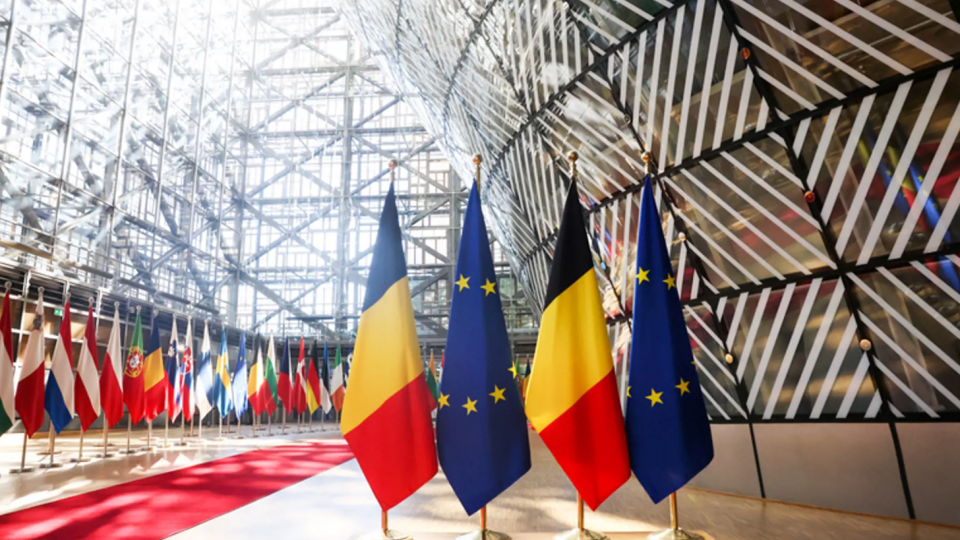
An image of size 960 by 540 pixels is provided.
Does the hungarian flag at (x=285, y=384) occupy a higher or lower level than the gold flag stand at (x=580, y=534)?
higher

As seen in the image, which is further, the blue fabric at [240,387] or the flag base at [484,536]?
the blue fabric at [240,387]

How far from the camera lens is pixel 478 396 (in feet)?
13.6

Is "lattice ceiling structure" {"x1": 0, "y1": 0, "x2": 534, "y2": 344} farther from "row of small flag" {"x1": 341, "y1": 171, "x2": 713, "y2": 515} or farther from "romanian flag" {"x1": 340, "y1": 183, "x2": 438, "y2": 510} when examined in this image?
"row of small flag" {"x1": 341, "y1": 171, "x2": 713, "y2": 515}

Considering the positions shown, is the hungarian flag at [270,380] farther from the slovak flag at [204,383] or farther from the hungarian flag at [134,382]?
the hungarian flag at [134,382]

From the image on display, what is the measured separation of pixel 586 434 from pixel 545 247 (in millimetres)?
7078

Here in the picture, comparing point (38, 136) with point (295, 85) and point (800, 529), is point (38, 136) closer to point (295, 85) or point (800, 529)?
point (295, 85)

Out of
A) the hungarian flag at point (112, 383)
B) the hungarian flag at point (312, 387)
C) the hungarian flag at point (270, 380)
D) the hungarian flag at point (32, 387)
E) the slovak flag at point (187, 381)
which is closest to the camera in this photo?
the hungarian flag at point (32, 387)

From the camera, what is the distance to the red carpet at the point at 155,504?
534cm

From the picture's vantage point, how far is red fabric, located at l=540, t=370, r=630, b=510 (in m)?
4.06

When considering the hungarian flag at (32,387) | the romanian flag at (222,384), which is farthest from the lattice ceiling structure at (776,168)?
the romanian flag at (222,384)

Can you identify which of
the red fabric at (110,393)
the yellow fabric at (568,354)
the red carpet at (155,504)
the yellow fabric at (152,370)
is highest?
the yellow fabric at (152,370)

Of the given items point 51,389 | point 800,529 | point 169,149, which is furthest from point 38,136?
point 800,529

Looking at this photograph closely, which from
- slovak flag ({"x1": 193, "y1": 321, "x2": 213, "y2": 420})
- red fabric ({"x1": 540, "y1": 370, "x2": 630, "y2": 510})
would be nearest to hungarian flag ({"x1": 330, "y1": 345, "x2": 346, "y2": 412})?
slovak flag ({"x1": 193, "y1": 321, "x2": 213, "y2": 420})

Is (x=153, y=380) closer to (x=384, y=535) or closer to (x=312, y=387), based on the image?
(x=312, y=387)
